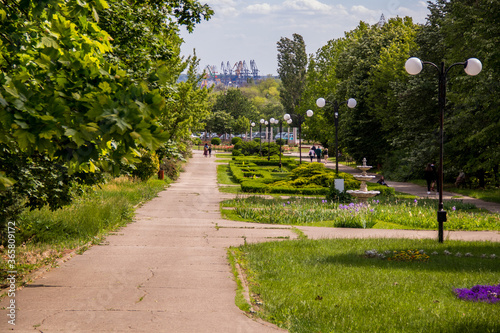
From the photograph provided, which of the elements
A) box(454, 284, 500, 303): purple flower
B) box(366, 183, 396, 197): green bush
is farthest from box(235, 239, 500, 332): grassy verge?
box(366, 183, 396, 197): green bush

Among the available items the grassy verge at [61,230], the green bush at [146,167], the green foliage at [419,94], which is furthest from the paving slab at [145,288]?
the green foliage at [419,94]

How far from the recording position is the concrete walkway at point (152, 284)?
21.4 ft

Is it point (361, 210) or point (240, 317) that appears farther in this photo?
point (361, 210)

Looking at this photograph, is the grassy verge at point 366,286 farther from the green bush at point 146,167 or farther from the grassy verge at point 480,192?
the green bush at point 146,167

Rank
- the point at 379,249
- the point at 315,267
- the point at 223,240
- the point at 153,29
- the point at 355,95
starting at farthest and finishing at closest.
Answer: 1. the point at 355,95
2. the point at 153,29
3. the point at 223,240
4. the point at 379,249
5. the point at 315,267

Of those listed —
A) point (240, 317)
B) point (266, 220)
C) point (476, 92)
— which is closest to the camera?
point (240, 317)

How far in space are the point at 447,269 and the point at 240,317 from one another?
4.75 meters

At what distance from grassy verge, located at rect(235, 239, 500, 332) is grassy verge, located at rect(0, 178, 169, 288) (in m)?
3.54

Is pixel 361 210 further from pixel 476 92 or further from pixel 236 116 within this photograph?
pixel 236 116

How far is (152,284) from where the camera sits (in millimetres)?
8477

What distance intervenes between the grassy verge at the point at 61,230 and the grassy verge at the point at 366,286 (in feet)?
11.6

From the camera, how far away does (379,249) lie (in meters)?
11.9

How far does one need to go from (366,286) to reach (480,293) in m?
1.59

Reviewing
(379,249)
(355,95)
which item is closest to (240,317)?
(379,249)
